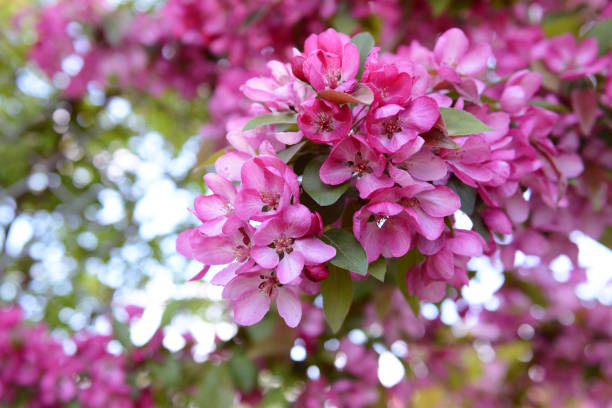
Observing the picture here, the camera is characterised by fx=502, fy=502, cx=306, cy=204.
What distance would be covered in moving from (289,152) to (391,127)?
0.49 ft

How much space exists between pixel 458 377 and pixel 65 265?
2598mm

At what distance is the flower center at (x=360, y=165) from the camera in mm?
707

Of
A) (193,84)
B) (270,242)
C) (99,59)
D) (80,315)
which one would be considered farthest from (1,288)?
(270,242)

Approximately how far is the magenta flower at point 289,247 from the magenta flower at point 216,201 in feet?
0.29

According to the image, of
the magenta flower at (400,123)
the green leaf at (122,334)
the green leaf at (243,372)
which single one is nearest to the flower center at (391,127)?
the magenta flower at (400,123)

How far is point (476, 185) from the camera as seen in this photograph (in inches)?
30.3

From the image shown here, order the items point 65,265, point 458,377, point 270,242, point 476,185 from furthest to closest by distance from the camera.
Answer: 1. point 65,265
2. point 458,377
3. point 476,185
4. point 270,242

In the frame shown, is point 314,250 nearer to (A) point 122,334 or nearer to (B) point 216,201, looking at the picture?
(B) point 216,201

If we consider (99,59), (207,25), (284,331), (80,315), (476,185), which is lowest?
(80,315)

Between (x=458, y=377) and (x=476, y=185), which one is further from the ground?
(x=476, y=185)

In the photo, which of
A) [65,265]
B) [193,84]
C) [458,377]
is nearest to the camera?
[458,377]

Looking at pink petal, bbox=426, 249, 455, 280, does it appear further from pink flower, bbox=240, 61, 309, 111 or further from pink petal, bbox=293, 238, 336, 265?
pink flower, bbox=240, 61, 309, 111

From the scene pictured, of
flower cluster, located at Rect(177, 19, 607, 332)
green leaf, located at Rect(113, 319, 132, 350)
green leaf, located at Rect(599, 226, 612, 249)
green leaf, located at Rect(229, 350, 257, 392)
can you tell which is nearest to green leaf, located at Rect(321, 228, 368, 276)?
flower cluster, located at Rect(177, 19, 607, 332)

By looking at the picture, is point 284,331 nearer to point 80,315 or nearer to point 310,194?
point 310,194
